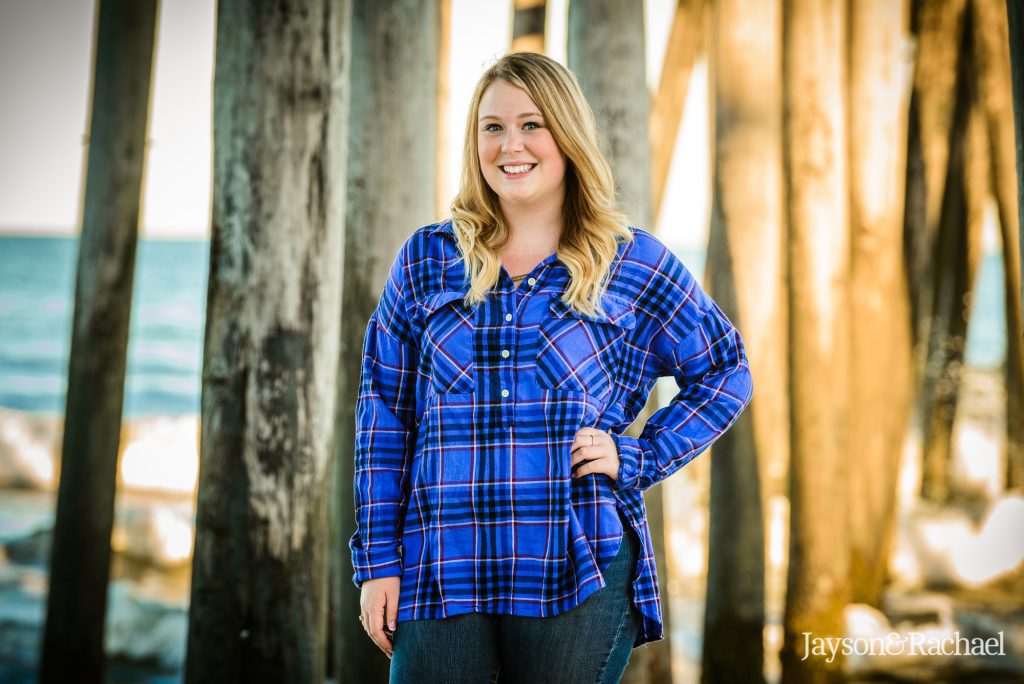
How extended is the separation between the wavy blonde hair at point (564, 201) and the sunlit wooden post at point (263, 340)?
0.63 metres

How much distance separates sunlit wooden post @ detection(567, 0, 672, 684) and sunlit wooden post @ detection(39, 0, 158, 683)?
208 centimetres

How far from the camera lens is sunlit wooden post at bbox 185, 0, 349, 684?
214cm

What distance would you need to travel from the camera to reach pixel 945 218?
18.6 feet

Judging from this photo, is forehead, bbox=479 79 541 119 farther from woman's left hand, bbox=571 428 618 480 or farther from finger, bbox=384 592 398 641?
finger, bbox=384 592 398 641

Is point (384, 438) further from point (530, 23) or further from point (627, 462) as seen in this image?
point (530, 23)

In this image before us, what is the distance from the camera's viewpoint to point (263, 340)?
2.16 m

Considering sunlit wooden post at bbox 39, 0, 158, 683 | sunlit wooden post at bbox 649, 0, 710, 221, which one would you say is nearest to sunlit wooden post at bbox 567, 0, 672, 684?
sunlit wooden post at bbox 649, 0, 710, 221

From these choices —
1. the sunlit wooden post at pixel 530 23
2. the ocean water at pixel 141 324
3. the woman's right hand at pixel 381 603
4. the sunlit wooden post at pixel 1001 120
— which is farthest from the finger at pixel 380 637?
the ocean water at pixel 141 324

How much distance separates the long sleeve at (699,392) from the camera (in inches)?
66.5

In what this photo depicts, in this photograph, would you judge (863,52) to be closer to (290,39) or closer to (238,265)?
(290,39)

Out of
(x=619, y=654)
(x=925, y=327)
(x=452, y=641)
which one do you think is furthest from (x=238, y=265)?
(x=925, y=327)

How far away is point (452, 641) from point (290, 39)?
5.12ft

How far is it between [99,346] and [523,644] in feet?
9.49

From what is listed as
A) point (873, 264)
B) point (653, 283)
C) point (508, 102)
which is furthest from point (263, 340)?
point (873, 264)
